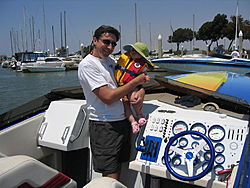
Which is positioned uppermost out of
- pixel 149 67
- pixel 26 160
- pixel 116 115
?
pixel 149 67

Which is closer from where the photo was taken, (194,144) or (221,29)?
(194,144)

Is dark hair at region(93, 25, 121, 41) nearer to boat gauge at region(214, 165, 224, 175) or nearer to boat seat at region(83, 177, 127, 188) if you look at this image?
boat seat at region(83, 177, 127, 188)

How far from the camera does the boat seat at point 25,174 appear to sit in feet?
4.23

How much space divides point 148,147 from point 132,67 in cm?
72

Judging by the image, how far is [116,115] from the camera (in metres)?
1.89

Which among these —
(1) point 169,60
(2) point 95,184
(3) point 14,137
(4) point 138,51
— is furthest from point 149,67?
(1) point 169,60

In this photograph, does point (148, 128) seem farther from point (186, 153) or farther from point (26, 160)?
point (26, 160)

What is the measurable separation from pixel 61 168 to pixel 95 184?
1.69 m

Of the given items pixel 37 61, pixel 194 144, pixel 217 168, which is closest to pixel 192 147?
pixel 194 144

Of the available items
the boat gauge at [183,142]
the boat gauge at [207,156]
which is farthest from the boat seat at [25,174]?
the boat gauge at [207,156]

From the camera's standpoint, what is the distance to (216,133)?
193 cm

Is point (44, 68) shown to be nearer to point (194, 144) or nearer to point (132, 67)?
point (132, 67)

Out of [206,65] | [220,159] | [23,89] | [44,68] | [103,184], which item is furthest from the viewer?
[44,68]

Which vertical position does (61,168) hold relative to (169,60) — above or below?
below
